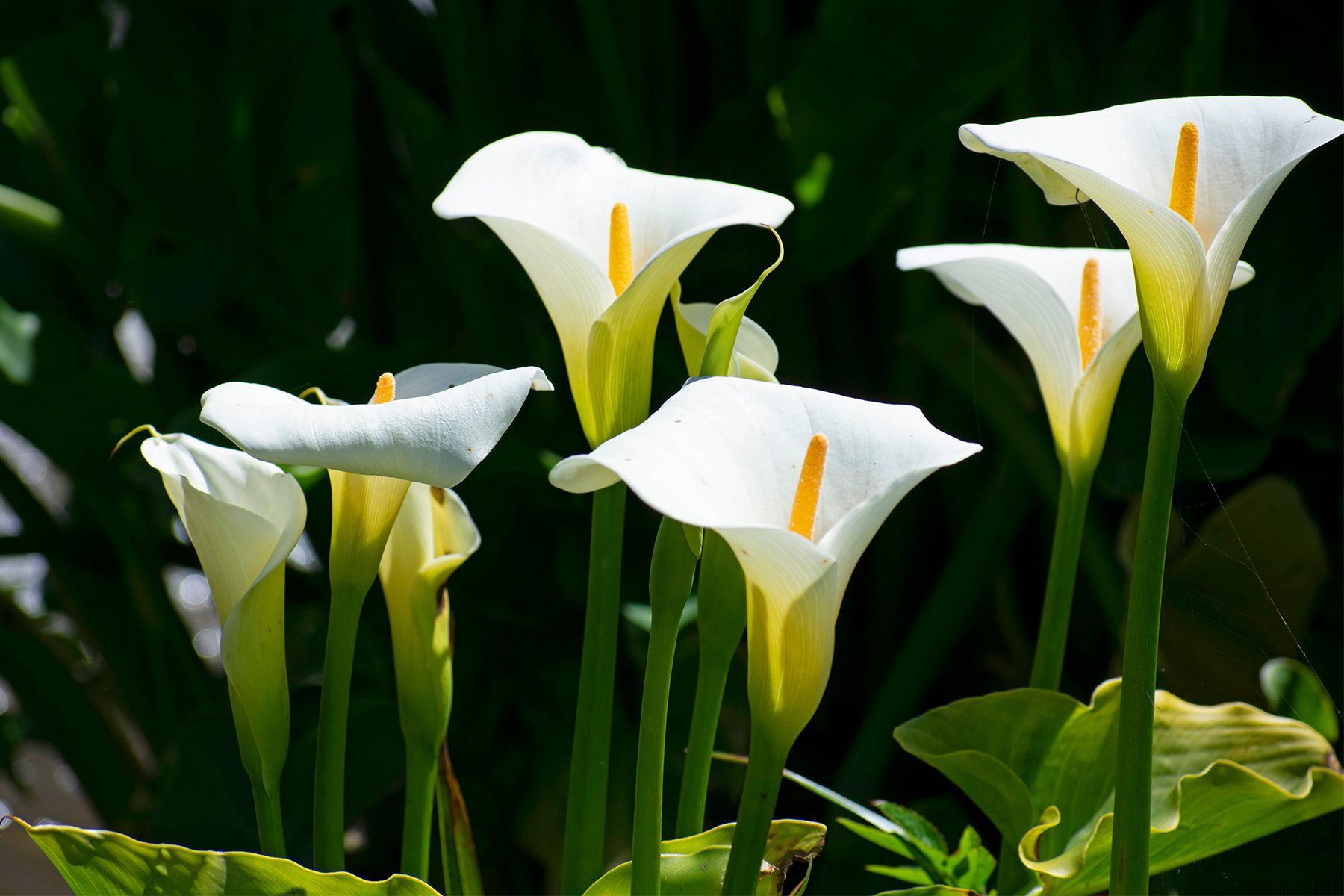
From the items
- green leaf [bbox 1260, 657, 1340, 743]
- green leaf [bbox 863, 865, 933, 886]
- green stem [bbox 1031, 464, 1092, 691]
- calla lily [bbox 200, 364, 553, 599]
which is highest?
calla lily [bbox 200, 364, 553, 599]

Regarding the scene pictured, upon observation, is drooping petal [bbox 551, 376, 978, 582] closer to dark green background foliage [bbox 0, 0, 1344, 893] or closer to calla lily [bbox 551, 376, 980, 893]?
calla lily [bbox 551, 376, 980, 893]

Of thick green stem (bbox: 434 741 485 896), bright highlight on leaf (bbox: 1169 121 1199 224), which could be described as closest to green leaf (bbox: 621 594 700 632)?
thick green stem (bbox: 434 741 485 896)

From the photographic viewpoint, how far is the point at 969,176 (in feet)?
1.79

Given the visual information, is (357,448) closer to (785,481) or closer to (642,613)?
(785,481)

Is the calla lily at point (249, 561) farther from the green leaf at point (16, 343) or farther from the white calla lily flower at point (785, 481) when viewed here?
the green leaf at point (16, 343)

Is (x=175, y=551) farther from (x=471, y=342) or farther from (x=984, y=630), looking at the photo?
(x=984, y=630)

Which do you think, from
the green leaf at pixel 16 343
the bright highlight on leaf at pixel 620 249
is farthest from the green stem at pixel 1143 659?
the green leaf at pixel 16 343

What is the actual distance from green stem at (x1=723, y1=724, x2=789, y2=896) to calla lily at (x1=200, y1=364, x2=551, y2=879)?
73 millimetres

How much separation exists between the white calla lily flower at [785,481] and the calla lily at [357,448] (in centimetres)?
2

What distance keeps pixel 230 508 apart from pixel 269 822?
7 cm

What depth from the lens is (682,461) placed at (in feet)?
0.57

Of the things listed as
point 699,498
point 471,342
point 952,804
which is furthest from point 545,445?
point 699,498

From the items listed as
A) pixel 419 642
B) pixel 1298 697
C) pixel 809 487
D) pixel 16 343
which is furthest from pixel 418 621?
pixel 16 343

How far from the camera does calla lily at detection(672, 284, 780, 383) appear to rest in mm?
239
